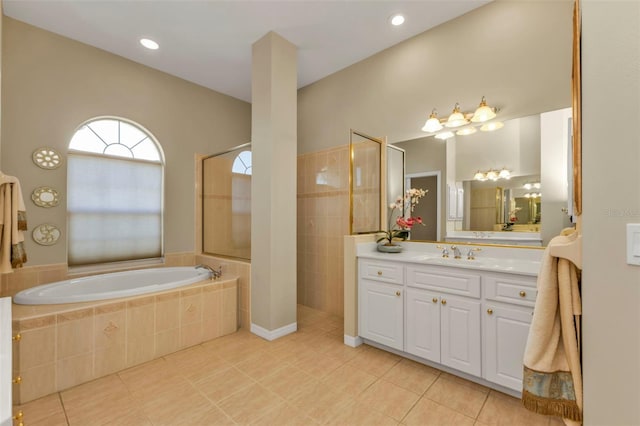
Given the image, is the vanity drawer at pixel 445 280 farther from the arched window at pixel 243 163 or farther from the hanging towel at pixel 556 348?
the arched window at pixel 243 163

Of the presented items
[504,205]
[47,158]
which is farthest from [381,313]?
[47,158]

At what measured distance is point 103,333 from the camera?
2.17 meters

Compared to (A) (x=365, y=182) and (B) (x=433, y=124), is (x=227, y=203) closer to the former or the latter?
(A) (x=365, y=182)

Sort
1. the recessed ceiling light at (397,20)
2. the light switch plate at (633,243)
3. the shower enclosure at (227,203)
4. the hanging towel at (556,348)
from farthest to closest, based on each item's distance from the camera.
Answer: the shower enclosure at (227,203) < the recessed ceiling light at (397,20) < the hanging towel at (556,348) < the light switch plate at (633,243)

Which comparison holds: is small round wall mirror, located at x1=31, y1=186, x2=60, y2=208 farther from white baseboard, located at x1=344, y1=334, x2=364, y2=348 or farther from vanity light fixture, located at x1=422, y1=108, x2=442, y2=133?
vanity light fixture, located at x1=422, y1=108, x2=442, y2=133

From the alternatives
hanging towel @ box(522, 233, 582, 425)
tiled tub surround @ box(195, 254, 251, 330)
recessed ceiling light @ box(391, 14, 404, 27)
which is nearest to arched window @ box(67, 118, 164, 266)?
tiled tub surround @ box(195, 254, 251, 330)

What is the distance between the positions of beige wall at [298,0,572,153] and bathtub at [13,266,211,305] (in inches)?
94.7

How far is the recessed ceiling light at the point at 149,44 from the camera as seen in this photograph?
3.04 m

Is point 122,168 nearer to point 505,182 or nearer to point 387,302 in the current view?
point 387,302

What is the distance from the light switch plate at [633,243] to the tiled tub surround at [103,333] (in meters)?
2.87

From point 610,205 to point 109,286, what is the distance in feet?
12.9

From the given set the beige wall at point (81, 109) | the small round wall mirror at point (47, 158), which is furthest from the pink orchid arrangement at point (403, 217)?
the small round wall mirror at point (47, 158)

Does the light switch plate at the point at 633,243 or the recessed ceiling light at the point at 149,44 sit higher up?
the recessed ceiling light at the point at 149,44

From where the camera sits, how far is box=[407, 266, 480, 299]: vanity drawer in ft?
6.48
